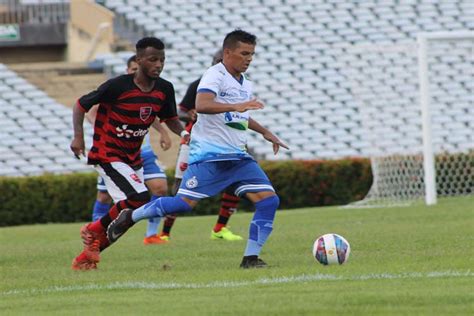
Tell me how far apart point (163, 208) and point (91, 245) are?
884mm

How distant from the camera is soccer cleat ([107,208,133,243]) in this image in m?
9.63

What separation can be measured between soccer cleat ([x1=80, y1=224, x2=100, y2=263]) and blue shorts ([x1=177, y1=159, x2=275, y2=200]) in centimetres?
93

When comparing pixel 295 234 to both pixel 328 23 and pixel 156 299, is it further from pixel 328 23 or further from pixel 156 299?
pixel 328 23

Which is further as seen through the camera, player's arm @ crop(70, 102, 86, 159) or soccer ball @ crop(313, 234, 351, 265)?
player's arm @ crop(70, 102, 86, 159)

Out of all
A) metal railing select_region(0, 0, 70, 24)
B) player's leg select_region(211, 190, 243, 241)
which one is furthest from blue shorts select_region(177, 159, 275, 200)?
metal railing select_region(0, 0, 70, 24)

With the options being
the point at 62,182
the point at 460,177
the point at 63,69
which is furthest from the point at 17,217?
the point at 460,177

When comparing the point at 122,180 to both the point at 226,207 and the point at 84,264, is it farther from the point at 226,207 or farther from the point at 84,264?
the point at 226,207

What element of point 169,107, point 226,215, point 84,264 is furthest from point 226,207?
point 84,264

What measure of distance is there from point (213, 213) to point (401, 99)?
5048mm

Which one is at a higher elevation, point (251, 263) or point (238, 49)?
A: point (238, 49)

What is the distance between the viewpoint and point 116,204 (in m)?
9.92

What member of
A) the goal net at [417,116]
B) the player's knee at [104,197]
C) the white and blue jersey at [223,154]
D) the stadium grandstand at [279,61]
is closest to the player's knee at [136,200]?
the white and blue jersey at [223,154]

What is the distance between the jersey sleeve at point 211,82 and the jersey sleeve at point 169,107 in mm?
801

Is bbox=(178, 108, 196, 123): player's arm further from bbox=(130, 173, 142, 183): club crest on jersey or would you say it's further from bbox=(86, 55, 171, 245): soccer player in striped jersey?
bbox=(130, 173, 142, 183): club crest on jersey
